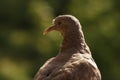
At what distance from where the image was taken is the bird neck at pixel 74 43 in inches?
217

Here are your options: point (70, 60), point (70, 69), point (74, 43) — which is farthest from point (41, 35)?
point (70, 69)

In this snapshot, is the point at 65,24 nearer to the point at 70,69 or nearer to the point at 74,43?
the point at 74,43

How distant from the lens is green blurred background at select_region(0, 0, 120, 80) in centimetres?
1377

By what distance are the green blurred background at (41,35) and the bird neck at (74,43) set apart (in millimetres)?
7133

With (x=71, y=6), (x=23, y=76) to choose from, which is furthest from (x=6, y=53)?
(x=71, y=6)

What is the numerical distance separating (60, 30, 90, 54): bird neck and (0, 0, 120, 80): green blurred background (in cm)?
713

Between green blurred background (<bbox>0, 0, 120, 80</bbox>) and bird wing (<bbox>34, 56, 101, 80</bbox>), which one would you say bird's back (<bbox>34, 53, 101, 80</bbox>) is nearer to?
bird wing (<bbox>34, 56, 101, 80</bbox>)

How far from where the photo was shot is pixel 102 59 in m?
14.4

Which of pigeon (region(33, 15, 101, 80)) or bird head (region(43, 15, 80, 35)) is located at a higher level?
bird head (region(43, 15, 80, 35))

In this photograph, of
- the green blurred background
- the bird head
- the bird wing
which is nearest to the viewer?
the bird wing

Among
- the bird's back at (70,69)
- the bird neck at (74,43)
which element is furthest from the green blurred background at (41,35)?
the bird's back at (70,69)

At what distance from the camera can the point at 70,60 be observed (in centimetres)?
529

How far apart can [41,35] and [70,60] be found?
30.1 ft

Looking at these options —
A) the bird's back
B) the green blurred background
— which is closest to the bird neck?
the bird's back
